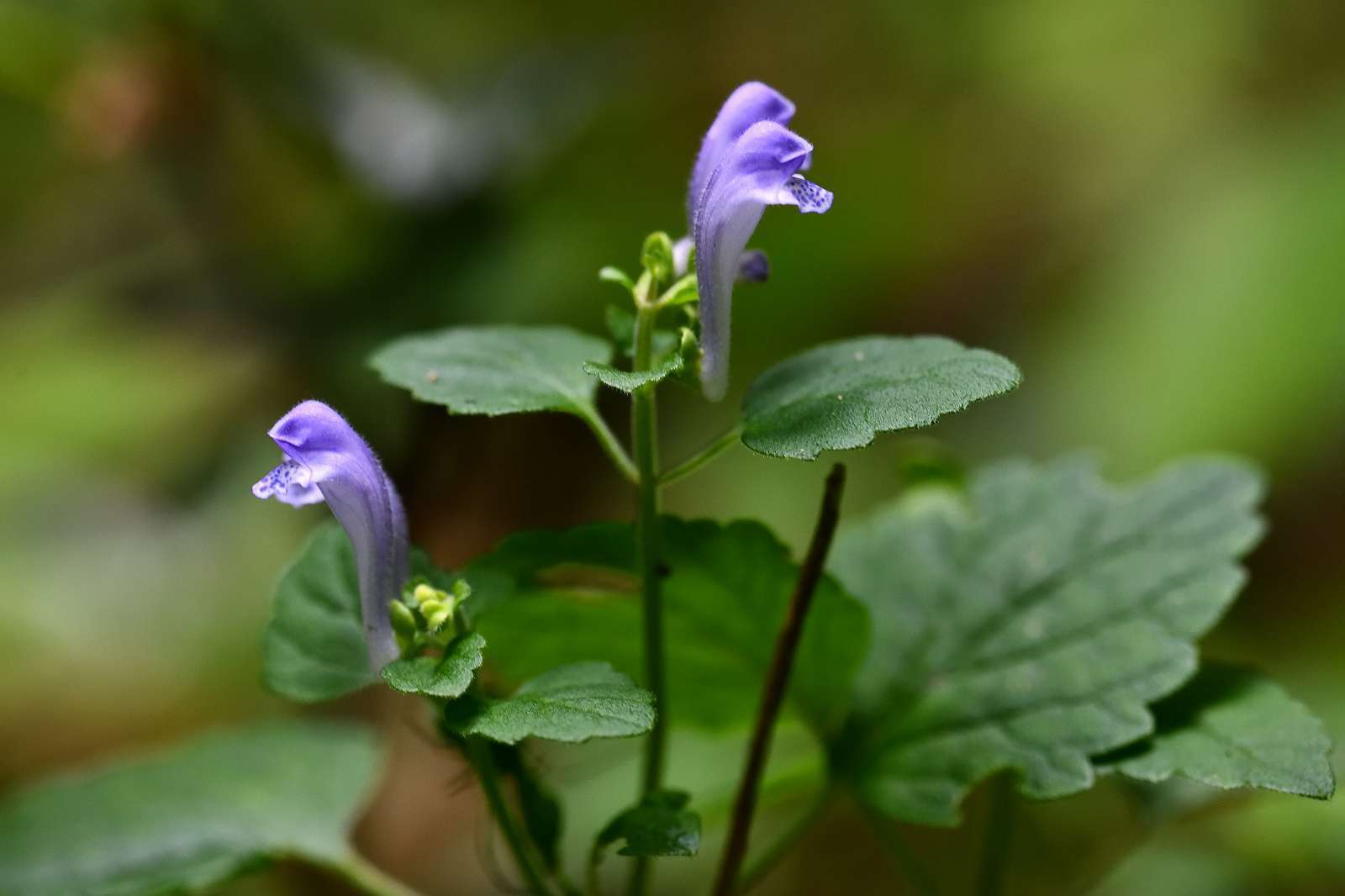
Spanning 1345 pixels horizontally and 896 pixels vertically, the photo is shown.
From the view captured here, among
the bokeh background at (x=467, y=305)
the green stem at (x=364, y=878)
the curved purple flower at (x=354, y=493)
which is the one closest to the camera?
the curved purple flower at (x=354, y=493)

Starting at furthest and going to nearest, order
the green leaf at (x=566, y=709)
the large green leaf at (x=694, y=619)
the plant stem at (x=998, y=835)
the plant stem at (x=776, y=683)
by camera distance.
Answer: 1. the plant stem at (x=998, y=835)
2. the large green leaf at (x=694, y=619)
3. the plant stem at (x=776, y=683)
4. the green leaf at (x=566, y=709)

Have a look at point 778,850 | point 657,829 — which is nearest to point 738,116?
point 657,829

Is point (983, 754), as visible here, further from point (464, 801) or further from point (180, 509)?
point (180, 509)

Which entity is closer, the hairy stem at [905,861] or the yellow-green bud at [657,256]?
the yellow-green bud at [657,256]

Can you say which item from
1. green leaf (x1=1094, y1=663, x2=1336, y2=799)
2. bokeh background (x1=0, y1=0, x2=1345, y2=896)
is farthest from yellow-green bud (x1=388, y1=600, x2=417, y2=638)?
bokeh background (x1=0, y1=0, x2=1345, y2=896)

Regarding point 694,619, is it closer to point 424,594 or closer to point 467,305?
point 424,594

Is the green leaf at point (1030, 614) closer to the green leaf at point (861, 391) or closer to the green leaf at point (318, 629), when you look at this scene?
the green leaf at point (861, 391)

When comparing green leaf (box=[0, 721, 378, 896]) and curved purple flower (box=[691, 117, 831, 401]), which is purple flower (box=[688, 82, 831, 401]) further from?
green leaf (box=[0, 721, 378, 896])

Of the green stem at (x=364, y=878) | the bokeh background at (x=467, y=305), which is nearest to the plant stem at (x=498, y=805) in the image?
the green stem at (x=364, y=878)
